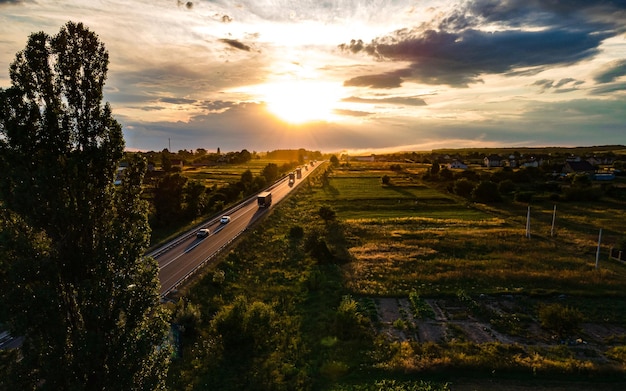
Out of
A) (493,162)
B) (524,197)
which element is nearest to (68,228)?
(524,197)

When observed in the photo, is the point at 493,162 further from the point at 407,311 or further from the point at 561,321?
the point at 407,311

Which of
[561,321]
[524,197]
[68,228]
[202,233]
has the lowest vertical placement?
[561,321]

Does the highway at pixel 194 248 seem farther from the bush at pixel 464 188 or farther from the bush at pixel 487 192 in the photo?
the bush at pixel 464 188

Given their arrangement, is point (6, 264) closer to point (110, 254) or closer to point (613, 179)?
point (110, 254)

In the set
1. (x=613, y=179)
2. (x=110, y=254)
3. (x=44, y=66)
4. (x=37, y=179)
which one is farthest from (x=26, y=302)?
(x=613, y=179)

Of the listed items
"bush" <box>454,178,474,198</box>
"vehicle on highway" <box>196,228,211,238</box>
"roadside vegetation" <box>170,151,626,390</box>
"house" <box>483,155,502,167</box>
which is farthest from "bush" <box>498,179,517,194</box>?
"house" <box>483,155,502,167</box>

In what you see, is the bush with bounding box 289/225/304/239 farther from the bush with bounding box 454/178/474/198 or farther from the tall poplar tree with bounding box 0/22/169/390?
the bush with bounding box 454/178/474/198

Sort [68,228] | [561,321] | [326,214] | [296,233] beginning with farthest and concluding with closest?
[326,214]
[296,233]
[561,321]
[68,228]
